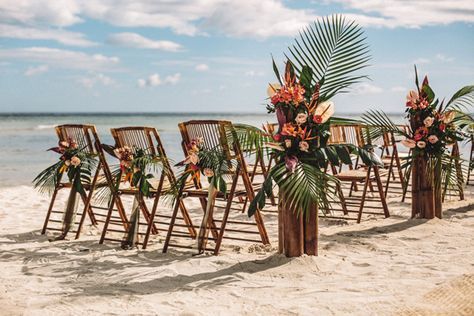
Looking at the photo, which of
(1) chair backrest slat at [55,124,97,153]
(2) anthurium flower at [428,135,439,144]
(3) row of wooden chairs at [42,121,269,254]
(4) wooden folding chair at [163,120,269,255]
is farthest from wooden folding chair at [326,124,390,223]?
(1) chair backrest slat at [55,124,97,153]

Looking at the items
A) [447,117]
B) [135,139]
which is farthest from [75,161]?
[447,117]

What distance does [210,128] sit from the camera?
17.6 feet

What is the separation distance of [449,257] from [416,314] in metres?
1.54

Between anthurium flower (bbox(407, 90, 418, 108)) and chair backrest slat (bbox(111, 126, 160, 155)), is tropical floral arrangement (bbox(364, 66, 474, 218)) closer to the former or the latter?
anthurium flower (bbox(407, 90, 418, 108))

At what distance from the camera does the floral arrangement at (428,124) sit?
641cm

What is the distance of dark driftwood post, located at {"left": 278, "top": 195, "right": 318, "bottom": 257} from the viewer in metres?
4.84

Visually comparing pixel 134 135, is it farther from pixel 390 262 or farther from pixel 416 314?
pixel 416 314

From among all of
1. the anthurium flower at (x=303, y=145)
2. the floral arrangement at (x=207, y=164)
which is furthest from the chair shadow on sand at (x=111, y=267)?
the anthurium flower at (x=303, y=145)

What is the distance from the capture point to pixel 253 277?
4.53 meters

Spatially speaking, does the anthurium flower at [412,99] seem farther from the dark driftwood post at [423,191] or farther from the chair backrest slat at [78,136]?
the chair backrest slat at [78,136]

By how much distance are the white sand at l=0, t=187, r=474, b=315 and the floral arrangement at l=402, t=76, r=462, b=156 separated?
2.50 feet

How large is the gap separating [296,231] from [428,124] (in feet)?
7.39

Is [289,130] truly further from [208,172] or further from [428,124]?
[428,124]

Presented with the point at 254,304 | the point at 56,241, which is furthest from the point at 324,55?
the point at 56,241
